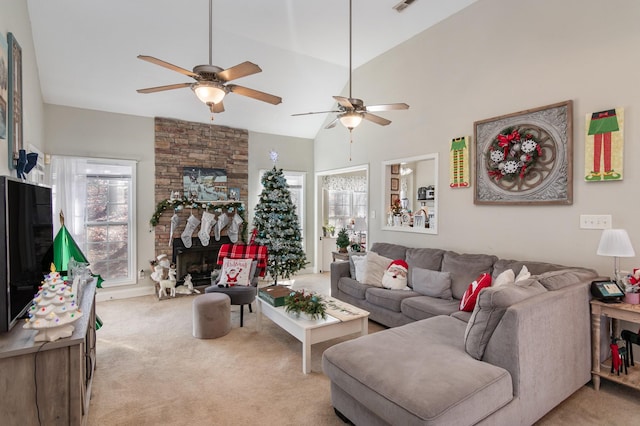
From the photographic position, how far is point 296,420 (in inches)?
88.5

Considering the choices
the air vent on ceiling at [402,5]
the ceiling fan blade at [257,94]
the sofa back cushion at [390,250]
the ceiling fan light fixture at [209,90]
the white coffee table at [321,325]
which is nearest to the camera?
the ceiling fan light fixture at [209,90]

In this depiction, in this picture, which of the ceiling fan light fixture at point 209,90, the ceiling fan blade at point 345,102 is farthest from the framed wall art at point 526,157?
the ceiling fan light fixture at point 209,90

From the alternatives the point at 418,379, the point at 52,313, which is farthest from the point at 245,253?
the point at 418,379

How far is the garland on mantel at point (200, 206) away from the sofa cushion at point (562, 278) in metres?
4.75

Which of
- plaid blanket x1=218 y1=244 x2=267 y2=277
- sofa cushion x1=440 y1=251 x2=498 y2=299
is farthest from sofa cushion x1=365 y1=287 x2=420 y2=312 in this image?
plaid blanket x1=218 y1=244 x2=267 y2=277

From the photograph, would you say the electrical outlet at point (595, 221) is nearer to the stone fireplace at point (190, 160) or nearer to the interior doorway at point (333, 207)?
the interior doorway at point (333, 207)

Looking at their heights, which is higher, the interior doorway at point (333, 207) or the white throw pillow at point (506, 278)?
the interior doorway at point (333, 207)

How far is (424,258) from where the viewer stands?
13.4 feet

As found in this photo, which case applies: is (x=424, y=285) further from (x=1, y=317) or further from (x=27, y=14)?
(x=27, y=14)

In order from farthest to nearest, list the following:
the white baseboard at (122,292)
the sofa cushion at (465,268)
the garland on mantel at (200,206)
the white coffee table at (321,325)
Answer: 1. the garland on mantel at (200,206)
2. the white baseboard at (122,292)
3. the sofa cushion at (465,268)
4. the white coffee table at (321,325)

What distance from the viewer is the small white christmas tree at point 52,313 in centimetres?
174

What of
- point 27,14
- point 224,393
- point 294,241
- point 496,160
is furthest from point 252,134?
point 224,393

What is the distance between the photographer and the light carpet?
229 centimetres

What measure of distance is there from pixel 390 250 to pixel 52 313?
3741mm
